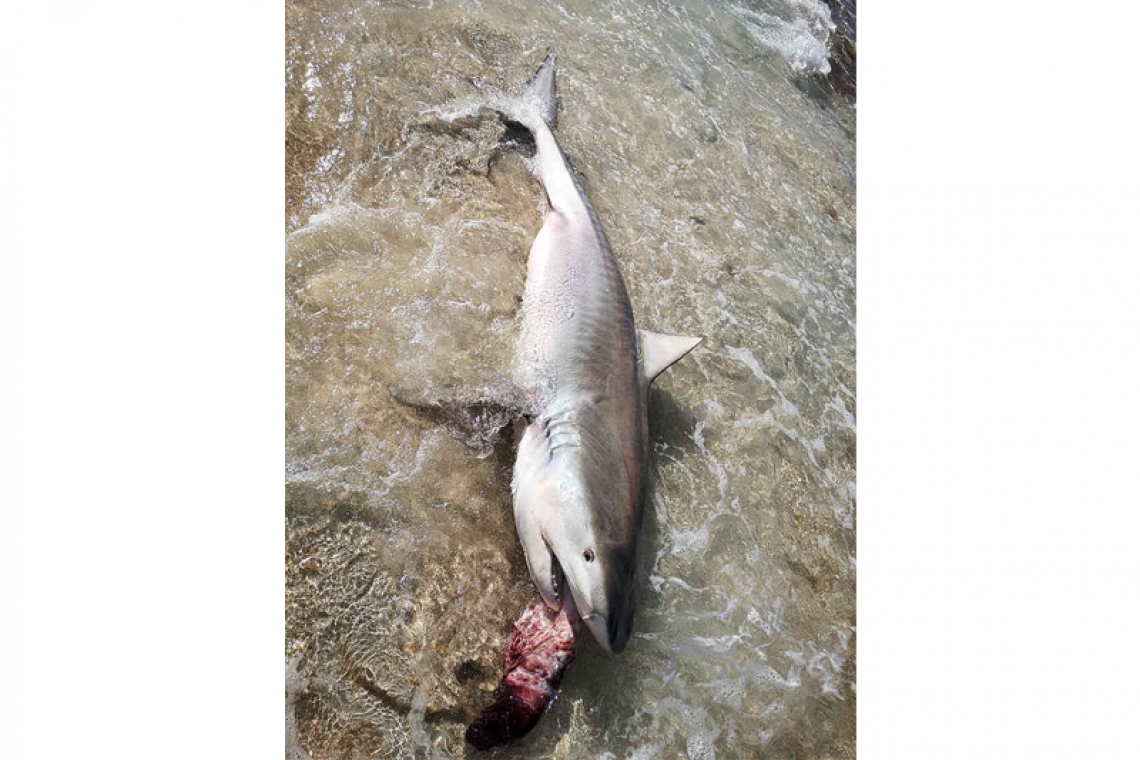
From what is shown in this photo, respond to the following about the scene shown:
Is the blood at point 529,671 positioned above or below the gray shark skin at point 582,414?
below

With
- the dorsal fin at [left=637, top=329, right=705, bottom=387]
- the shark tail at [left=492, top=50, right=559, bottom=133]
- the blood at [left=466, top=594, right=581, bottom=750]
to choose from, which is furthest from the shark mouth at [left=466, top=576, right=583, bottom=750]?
the shark tail at [left=492, top=50, right=559, bottom=133]

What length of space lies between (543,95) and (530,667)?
198 cm

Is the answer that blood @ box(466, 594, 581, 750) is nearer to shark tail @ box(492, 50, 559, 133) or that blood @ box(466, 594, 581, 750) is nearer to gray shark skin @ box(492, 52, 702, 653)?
gray shark skin @ box(492, 52, 702, 653)

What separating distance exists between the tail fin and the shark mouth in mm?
1662

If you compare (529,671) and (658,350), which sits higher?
(658,350)

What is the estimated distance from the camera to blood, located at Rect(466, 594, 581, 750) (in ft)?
5.81

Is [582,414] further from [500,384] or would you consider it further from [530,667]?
[530,667]

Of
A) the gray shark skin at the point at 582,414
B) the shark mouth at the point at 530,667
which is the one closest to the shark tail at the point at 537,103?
the gray shark skin at the point at 582,414

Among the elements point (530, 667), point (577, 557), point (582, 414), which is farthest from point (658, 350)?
point (530, 667)

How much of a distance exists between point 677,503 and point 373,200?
126cm

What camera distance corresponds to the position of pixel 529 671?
5.98 feet

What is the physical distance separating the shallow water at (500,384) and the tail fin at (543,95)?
0.07 metres

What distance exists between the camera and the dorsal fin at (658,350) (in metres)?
2.24

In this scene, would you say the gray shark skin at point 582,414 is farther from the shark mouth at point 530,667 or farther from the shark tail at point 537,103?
the shark tail at point 537,103
